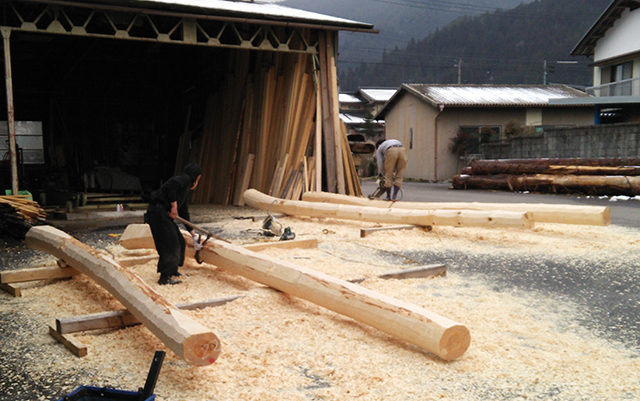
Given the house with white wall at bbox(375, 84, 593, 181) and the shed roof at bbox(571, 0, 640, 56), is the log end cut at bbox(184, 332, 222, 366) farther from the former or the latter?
the shed roof at bbox(571, 0, 640, 56)

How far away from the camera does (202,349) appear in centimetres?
353

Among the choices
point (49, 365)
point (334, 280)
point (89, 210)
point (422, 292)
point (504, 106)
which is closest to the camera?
point (49, 365)

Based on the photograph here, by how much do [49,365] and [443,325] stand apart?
279 cm

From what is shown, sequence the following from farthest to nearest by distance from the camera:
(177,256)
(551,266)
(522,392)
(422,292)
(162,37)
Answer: (162,37) → (551,266) → (177,256) → (422,292) → (522,392)

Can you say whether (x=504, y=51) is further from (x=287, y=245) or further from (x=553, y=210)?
(x=287, y=245)

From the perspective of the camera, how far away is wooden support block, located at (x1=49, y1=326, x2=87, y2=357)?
396 centimetres

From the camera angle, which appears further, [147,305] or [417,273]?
[417,273]

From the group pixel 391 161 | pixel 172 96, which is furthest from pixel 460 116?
pixel 391 161

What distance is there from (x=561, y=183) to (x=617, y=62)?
15859 mm

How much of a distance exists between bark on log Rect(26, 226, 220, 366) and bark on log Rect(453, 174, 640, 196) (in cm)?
1515

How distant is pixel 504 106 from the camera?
2973 centimetres

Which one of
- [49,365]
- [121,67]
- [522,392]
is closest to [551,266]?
[522,392]

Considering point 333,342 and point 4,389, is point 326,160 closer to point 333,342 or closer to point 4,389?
point 333,342

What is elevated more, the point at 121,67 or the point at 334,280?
the point at 121,67
